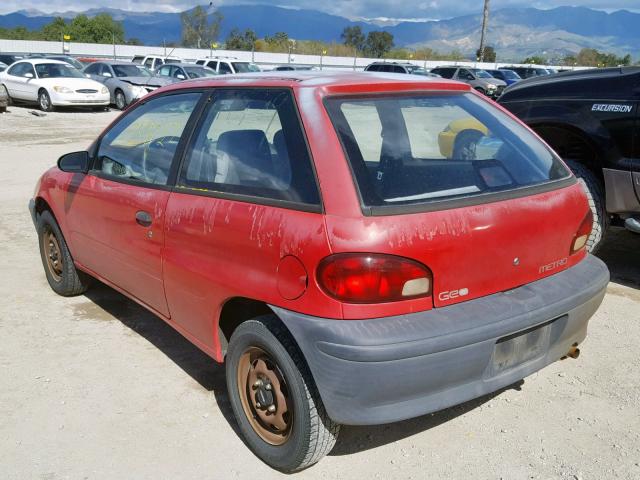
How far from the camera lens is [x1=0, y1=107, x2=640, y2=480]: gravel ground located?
2846 mm

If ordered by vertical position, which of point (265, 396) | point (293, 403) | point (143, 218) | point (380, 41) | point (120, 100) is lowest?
point (120, 100)

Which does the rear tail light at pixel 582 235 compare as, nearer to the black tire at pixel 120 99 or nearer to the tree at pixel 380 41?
the black tire at pixel 120 99

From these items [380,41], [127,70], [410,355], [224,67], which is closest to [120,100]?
[127,70]

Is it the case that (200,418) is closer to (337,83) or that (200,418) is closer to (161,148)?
(161,148)

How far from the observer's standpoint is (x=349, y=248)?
2377 millimetres

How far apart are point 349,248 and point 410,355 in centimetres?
46

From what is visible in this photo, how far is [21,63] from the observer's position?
20.7m

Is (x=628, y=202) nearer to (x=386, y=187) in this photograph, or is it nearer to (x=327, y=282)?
(x=386, y=187)

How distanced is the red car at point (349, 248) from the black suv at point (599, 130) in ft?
5.86

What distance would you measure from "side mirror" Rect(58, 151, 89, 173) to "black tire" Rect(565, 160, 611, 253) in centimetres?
365

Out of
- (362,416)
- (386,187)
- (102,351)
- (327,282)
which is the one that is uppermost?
(386,187)

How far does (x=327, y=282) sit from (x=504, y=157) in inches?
51.6

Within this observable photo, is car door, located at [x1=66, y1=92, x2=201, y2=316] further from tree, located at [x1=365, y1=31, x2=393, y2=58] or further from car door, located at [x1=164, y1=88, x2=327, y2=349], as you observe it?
tree, located at [x1=365, y1=31, x2=393, y2=58]

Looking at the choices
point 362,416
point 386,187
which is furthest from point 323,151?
point 362,416
